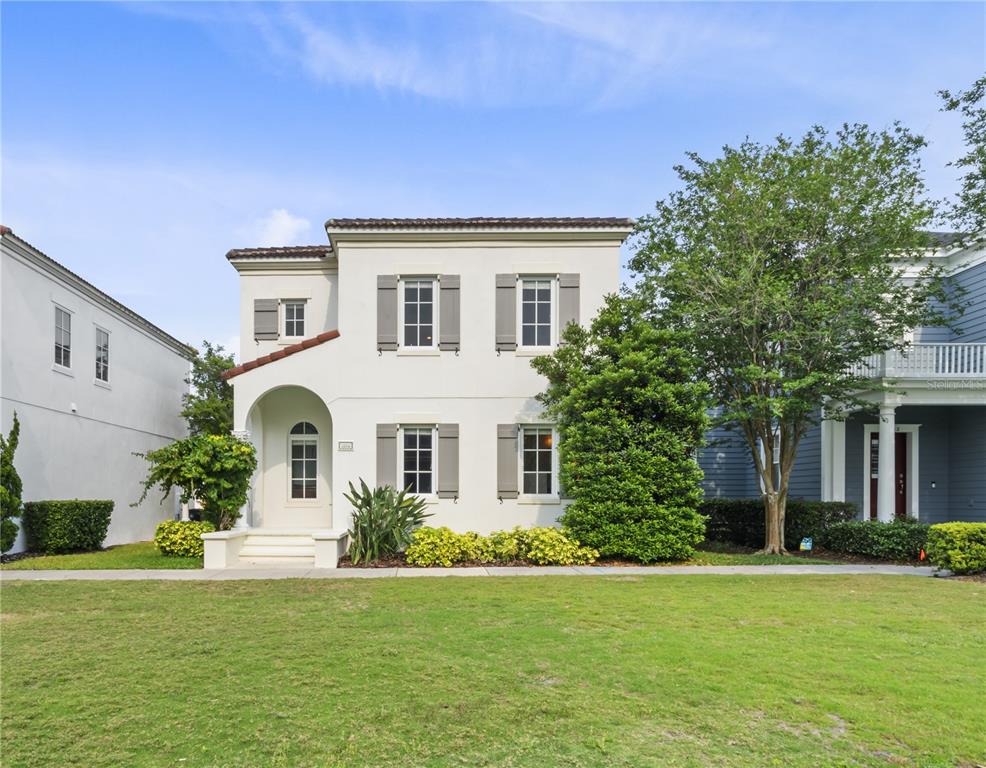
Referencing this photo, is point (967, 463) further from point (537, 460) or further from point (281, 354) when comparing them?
point (281, 354)

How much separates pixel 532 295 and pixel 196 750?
11781 mm

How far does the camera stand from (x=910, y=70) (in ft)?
41.0

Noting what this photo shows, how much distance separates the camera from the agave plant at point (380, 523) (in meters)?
12.8

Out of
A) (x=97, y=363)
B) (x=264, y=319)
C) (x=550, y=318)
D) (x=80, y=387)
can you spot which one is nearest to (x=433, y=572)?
(x=550, y=318)

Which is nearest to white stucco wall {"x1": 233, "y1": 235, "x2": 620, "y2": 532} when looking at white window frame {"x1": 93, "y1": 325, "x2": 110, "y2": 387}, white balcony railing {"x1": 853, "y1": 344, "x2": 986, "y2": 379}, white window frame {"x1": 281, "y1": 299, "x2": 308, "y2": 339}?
white window frame {"x1": 281, "y1": 299, "x2": 308, "y2": 339}

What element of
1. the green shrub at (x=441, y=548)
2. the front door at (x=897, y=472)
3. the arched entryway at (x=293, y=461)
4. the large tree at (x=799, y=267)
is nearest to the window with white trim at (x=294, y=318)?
the arched entryway at (x=293, y=461)

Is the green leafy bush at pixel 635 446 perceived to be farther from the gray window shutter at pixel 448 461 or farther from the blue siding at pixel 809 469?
the blue siding at pixel 809 469

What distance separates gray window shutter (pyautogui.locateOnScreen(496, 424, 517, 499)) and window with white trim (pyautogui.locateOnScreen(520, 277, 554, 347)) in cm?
189

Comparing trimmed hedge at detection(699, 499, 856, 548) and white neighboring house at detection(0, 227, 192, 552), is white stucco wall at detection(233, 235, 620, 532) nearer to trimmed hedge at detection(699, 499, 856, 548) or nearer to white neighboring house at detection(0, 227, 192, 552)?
white neighboring house at detection(0, 227, 192, 552)

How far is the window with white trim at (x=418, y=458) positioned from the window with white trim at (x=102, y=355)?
29.8 ft

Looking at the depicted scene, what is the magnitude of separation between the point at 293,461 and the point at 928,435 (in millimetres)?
15662

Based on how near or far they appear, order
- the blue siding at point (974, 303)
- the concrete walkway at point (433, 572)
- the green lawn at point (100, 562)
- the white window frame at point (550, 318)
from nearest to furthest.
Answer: the concrete walkway at point (433, 572)
the green lawn at point (100, 562)
the white window frame at point (550, 318)
the blue siding at point (974, 303)

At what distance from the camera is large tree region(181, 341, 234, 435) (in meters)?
21.1

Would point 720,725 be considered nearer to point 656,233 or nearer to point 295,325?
point 656,233
